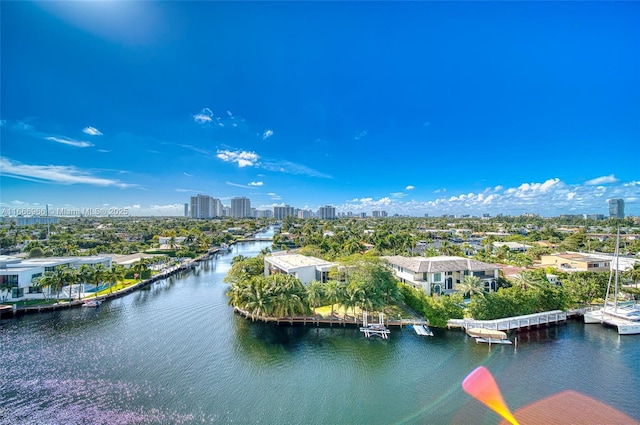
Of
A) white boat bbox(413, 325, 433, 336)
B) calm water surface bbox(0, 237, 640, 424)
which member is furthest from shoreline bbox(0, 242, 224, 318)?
white boat bbox(413, 325, 433, 336)

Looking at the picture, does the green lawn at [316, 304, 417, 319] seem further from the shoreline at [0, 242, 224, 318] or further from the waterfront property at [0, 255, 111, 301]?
the waterfront property at [0, 255, 111, 301]

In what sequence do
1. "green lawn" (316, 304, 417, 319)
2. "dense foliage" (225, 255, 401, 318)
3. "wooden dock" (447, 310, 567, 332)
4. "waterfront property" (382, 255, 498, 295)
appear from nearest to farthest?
"wooden dock" (447, 310, 567, 332) → "dense foliage" (225, 255, 401, 318) → "green lawn" (316, 304, 417, 319) → "waterfront property" (382, 255, 498, 295)

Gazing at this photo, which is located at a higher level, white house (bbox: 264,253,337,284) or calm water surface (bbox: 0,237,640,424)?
white house (bbox: 264,253,337,284)

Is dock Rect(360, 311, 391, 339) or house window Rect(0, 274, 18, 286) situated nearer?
dock Rect(360, 311, 391, 339)

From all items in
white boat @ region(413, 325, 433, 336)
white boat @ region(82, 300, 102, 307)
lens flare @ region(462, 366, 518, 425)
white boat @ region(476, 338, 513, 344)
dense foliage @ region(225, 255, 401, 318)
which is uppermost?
dense foliage @ region(225, 255, 401, 318)

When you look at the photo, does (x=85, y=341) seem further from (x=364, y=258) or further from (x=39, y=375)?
(x=364, y=258)

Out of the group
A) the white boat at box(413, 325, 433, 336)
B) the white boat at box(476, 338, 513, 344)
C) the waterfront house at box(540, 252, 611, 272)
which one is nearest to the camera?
the white boat at box(476, 338, 513, 344)

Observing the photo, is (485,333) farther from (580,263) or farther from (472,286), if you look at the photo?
(580,263)
